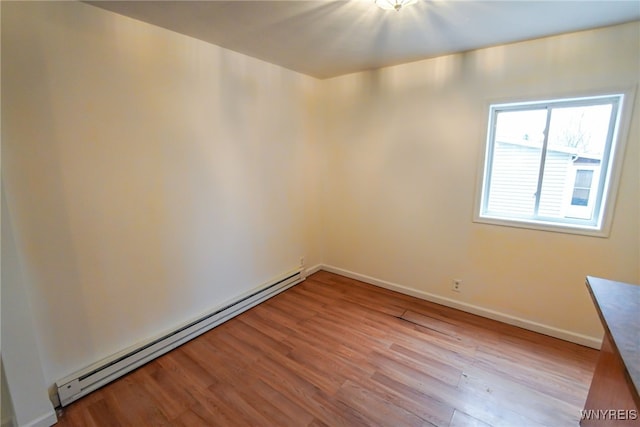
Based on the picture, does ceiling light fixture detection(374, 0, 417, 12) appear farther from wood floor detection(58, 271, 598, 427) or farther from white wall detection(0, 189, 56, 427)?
wood floor detection(58, 271, 598, 427)

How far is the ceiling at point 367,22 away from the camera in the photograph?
5.78ft

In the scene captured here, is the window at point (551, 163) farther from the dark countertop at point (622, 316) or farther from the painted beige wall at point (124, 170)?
the painted beige wall at point (124, 170)

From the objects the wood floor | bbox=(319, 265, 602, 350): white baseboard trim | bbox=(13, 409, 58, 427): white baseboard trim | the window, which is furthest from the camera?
bbox=(319, 265, 602, 350): white baseboard trim

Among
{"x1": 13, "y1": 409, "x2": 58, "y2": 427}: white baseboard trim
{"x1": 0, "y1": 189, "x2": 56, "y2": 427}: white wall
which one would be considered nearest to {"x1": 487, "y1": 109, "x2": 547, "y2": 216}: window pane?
{"x1": 0, "y1": 189, "x2": 56, "y2": 427}: white wall

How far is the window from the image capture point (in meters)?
2.24

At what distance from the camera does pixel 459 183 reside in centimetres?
282

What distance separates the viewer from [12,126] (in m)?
1.55

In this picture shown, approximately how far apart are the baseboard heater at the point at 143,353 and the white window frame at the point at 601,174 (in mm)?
2475

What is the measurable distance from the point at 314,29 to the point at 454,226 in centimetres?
223

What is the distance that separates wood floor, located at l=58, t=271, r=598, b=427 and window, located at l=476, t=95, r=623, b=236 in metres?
1.10

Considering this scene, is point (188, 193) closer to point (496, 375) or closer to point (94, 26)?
point (94, 26)

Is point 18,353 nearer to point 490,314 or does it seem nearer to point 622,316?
point 622,316
